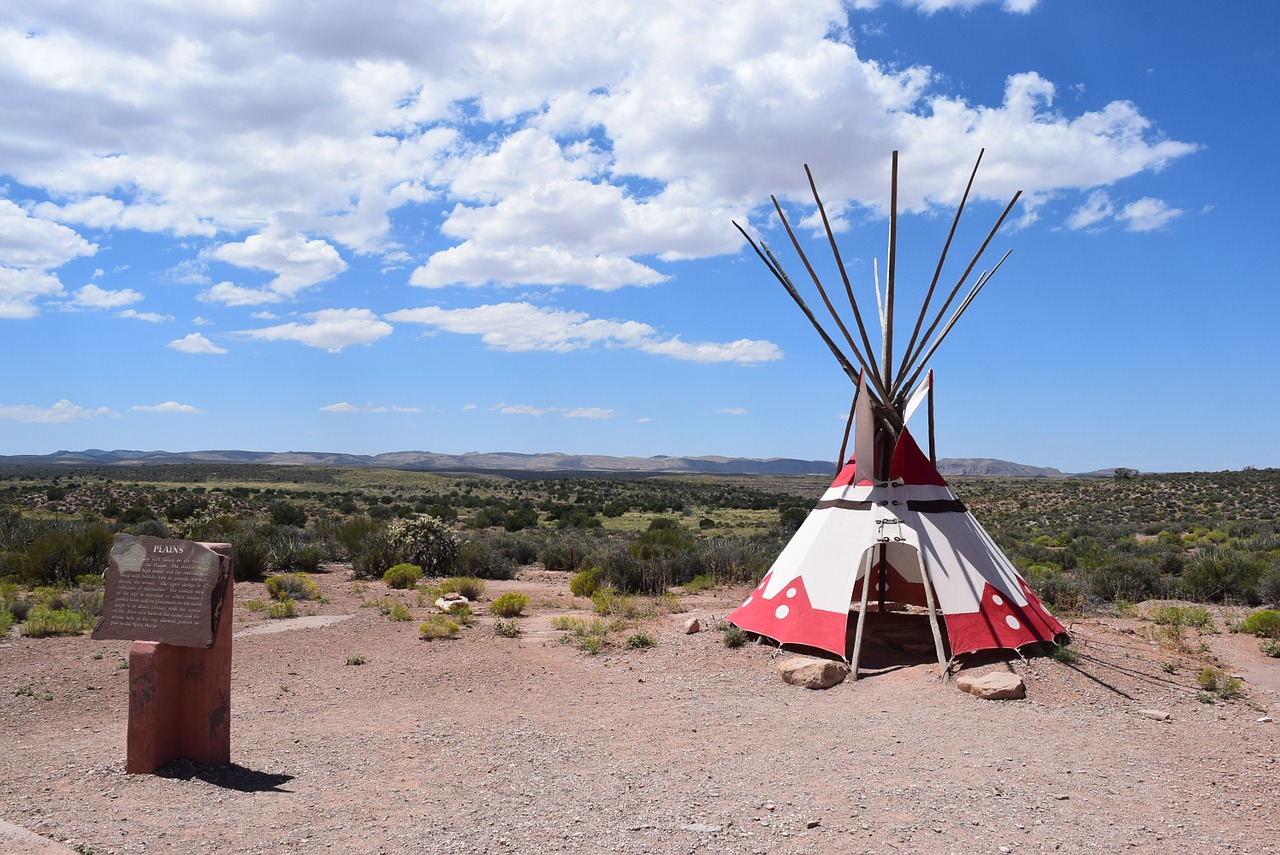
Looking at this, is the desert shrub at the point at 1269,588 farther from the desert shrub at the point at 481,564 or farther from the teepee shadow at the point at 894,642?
the desert shrub at the point at 481,564

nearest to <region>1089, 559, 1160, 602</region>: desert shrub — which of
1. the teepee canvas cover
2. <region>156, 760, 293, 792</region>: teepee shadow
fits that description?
the teepee canvas cover

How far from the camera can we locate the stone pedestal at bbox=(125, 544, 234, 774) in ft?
21.1

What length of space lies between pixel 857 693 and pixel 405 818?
494 centimetres

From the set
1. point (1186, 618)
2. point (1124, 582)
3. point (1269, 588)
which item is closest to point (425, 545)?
point (1124, 582)

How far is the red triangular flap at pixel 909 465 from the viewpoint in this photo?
10836 mm

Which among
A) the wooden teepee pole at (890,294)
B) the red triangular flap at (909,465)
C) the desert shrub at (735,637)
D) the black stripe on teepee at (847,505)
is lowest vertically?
the desert shrub at (735,637)

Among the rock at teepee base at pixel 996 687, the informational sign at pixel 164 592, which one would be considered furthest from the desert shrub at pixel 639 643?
the informational sign at pixel 164 592

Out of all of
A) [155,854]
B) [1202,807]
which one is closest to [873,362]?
[1202,807]

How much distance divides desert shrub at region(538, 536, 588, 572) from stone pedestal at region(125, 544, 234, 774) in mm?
15562

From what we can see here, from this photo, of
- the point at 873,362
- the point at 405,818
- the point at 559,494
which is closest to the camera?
the point at 405,818

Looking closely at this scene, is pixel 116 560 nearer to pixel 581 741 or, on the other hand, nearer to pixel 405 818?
pixel 405 818

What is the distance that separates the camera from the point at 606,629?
1284 cm

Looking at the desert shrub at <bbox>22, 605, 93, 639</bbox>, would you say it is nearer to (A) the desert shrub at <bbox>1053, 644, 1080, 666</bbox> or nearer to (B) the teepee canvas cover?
(B) the teepee canvas cover

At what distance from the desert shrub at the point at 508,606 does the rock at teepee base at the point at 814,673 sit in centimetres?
630
